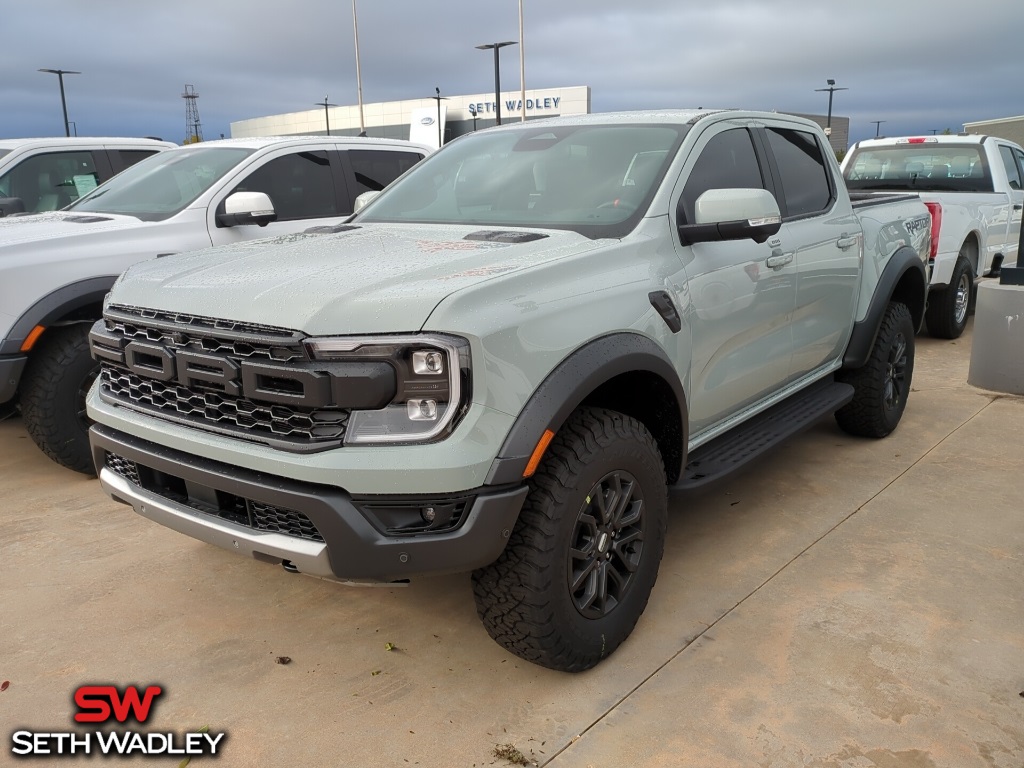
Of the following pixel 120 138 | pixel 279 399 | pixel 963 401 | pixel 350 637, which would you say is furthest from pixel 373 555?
pixel 120 138

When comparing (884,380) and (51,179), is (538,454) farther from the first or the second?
(51,179)

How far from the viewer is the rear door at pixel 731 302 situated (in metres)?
3.28

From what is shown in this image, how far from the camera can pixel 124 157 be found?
742cm

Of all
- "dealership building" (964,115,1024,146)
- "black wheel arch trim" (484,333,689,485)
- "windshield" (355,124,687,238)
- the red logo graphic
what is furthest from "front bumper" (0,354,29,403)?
"dealership building" (964,115,1024,146)

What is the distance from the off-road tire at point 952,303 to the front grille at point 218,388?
24.5ft

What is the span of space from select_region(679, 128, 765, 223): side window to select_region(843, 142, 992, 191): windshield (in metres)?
5.49

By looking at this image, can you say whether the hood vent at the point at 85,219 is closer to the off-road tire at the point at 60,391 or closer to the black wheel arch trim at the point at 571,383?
the off-road tire at the point at 60,391

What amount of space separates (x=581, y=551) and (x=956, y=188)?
300 inches

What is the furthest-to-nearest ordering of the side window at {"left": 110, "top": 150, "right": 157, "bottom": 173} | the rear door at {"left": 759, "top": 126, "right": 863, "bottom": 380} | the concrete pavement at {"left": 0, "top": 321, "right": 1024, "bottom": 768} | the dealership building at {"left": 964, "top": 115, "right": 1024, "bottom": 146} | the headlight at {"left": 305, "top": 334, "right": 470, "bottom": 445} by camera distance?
the dealership building at {"left": 964, "top": 115, "right": 1024, "bottom": 146} → the side window at {"left": 110, "top": 150, "right": 157, "bottom": 173} → the rear door at {"left": 759, "top": 126, "right": 863, "bottom": 380} → the concrete pavement at {"left": 0, "top": 321, "right": 1024, "bottom": 768} → the headlight at {"left": 305, "top": 334, "right": 470, "bottom": 445}

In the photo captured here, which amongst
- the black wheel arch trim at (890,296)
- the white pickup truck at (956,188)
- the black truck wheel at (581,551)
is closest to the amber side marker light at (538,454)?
the black truck wheel at (581,551)

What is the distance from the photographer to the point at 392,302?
235 cm

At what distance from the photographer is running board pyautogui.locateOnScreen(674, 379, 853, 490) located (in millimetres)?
3443

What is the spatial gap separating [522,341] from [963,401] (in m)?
5.00

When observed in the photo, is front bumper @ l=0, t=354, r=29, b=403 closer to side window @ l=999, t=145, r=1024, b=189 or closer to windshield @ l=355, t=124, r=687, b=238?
windshield @ l=355, t=124, r=687, b=238
